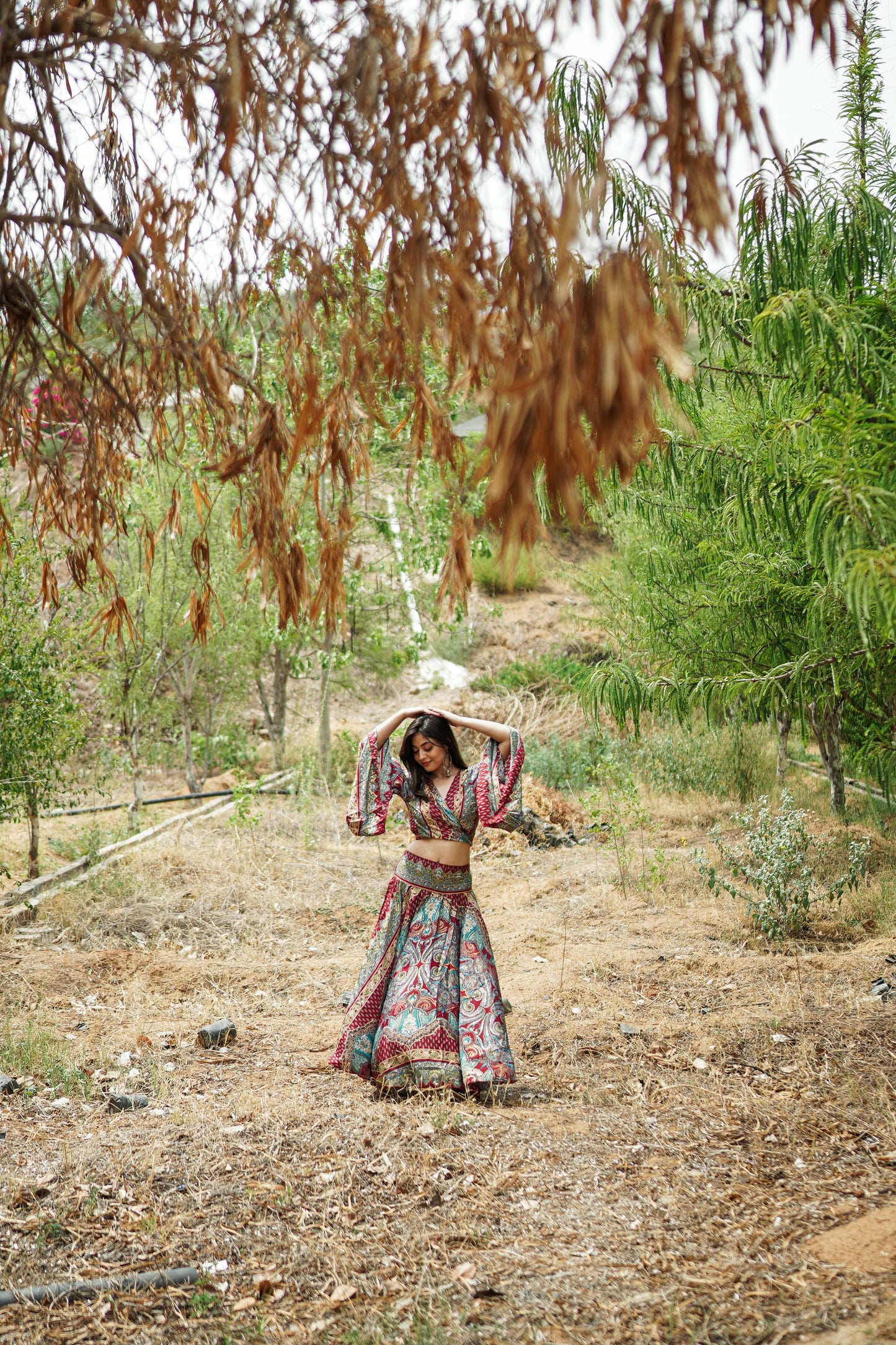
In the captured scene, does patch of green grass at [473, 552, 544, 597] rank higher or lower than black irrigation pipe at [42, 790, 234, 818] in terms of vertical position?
higher

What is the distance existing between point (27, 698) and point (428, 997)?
353 cm

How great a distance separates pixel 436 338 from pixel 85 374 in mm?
1064

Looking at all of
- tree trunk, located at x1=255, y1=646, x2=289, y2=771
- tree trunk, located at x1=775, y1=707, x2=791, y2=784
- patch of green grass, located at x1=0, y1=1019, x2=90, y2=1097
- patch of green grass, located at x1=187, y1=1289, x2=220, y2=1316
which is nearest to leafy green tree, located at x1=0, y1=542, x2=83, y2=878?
patch of green grass, located at x1=0, y1=1019, x2=90, y2=1097

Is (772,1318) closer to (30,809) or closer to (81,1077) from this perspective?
(81,1077)

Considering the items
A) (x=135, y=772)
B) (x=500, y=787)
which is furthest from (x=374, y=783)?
(x=135, y=772)

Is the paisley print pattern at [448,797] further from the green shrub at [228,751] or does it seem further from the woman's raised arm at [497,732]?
the green shrub at [228,751]

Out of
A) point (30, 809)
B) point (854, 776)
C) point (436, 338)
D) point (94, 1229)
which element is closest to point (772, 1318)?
point (94, 1229)

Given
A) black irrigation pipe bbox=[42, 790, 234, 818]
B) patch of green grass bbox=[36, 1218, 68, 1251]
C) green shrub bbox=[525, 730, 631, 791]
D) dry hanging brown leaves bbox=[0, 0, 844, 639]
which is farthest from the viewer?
green shrub bbox=[525, 730, 631, 791]

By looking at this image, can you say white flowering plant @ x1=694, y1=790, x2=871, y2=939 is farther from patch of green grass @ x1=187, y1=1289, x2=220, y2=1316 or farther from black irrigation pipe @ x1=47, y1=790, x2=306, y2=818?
black irrigation pipe @ x1=47, y1=790, x2=306, y2=818

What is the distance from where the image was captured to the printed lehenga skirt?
179 inches

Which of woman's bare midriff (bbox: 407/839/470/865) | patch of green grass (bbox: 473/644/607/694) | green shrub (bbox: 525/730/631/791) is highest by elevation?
woman's bare midriff (bbox: 407/839/470/865)

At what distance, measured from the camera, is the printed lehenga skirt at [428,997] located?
4535 mm

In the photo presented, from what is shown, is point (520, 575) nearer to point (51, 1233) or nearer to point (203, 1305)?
point (51, 1233)

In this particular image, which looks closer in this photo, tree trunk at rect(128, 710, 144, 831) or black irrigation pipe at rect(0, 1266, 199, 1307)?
black irrigation pipe at rect(0, 1266, 199, 1307)
